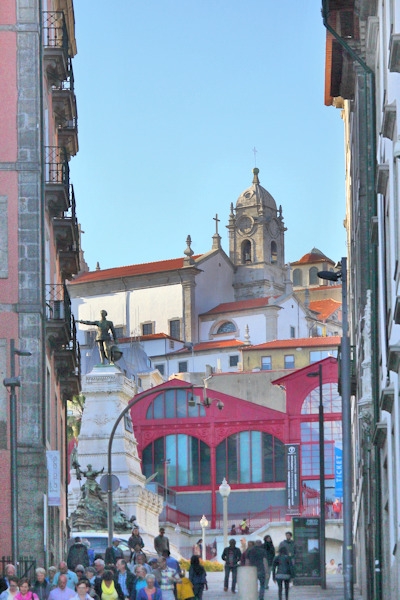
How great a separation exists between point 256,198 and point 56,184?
5437 inches

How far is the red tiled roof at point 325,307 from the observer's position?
160m

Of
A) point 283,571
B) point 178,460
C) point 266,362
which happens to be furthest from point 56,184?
point 266,362

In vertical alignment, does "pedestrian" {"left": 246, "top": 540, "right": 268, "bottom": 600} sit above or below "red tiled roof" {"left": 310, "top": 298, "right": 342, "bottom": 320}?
below

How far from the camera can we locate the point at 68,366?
43250 millimetres

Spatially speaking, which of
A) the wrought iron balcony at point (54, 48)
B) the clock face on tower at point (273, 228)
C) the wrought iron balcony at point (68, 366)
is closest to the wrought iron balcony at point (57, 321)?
the wrought iron balcony at point (68, 366)

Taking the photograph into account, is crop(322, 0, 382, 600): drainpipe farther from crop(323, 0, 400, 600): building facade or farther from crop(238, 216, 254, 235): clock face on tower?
crop(238, 216, 254, 235): clock face on tower

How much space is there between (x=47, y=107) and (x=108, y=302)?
4611 inches

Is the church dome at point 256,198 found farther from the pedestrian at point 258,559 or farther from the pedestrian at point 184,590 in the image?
the pedestrian at point 184,590

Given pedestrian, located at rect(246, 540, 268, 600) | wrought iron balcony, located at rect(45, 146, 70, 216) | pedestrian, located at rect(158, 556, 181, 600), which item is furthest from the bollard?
wrought iron balcony, located at rect(45, 146, 70, 216)

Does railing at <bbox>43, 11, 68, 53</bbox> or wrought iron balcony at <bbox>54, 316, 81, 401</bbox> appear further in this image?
wrought iron balcony at <bbox>54, 316, 81, 401</bbox>

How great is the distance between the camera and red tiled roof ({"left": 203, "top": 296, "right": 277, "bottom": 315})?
151 metres

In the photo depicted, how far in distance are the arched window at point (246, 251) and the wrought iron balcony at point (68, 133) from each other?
123316 millimetres

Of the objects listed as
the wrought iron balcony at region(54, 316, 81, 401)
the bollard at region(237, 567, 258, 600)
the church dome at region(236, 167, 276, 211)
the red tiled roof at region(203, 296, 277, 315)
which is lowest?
the bollard at region(237, 567, 258, 600)

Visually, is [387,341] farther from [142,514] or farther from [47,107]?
[142,514]
